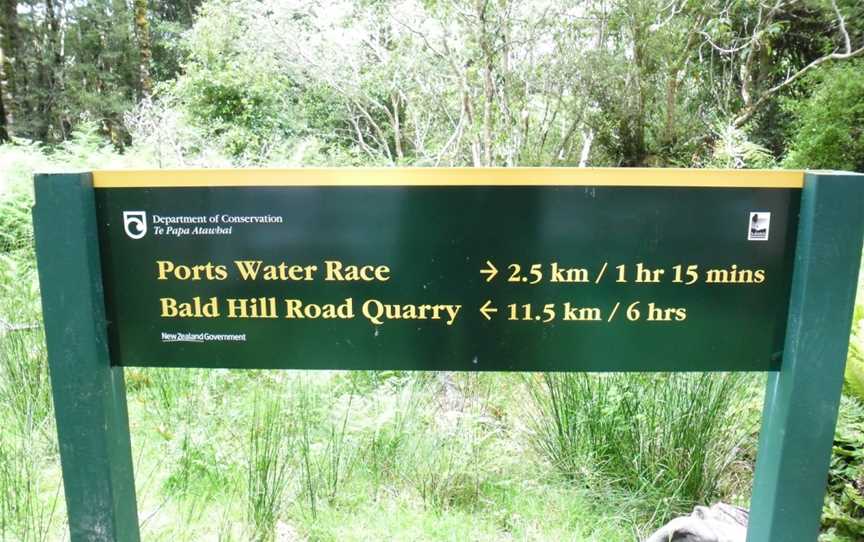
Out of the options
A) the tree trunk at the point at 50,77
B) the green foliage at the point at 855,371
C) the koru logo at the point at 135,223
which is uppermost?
the tree trunk at the point at 50,77

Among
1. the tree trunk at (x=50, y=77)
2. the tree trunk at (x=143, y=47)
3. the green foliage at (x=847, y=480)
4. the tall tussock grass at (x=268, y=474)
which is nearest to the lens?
the green foliage at (x=847, y=480)

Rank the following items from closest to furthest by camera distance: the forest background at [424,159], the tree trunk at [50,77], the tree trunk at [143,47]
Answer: the forest background at [424,159], the tree trunk at [143,47], the tree trunk at [50,77]

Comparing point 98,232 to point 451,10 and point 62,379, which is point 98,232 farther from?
point 451,10

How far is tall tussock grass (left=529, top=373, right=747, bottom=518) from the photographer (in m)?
2.27

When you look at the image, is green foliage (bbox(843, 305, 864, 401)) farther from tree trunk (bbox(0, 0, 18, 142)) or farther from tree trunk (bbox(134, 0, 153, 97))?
tree trunk (bbox(0, 0, 18, 142))

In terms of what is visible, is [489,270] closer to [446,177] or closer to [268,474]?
[446,177]

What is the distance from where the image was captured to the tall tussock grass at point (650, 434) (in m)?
2.27

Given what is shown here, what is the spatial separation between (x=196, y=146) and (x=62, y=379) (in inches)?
322

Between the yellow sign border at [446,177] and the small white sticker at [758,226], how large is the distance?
0.22 ft

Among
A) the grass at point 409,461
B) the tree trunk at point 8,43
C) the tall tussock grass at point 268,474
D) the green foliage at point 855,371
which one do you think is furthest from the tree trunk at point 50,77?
the green foliage at point 855,371

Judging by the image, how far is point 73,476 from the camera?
56.6 inches

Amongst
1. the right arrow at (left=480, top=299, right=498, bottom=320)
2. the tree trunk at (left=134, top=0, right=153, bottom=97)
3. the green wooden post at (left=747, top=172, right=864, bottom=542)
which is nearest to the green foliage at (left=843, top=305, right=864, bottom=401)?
the green wooden post at (left=747, top=172, right=864, bottom=542)

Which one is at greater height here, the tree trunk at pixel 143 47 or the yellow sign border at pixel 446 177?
the tree trunk at pixel 143 47

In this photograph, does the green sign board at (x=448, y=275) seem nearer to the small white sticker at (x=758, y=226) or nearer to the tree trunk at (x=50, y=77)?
the small white sticker at (x=758, y=226)
